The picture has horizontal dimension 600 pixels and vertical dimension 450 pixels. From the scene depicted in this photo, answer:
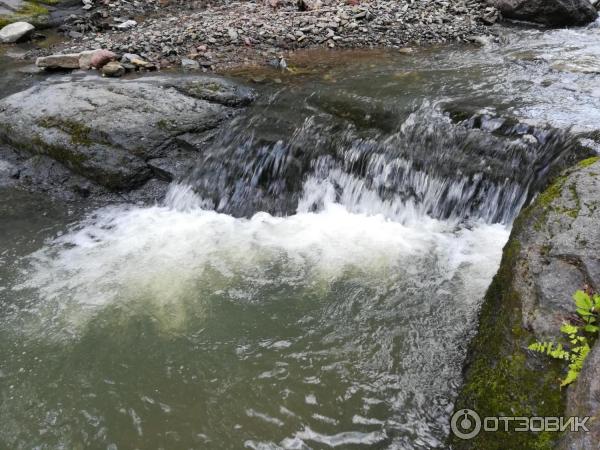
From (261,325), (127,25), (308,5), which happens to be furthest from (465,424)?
(127,25)

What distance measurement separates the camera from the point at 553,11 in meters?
11.6

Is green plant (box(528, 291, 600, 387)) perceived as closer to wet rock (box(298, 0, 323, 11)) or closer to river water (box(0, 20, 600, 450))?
river water (box(0, 20, 600, 450))

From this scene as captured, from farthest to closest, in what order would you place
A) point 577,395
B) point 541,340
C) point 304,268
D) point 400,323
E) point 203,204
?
point 203,204, point 304,268, point 400,323, point 541,340, point 577,395

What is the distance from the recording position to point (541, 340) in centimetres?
323

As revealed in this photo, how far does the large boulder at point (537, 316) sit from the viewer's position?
297 centimetres

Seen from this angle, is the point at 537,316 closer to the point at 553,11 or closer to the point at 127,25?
the point at 553,11

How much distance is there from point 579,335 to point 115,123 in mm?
7464

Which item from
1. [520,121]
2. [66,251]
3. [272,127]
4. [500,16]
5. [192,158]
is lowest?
[66,251]

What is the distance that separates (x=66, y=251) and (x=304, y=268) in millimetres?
3200

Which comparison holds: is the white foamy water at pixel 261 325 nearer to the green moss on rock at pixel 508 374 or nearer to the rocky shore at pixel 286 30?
the green moss on rock at pixel 508 374

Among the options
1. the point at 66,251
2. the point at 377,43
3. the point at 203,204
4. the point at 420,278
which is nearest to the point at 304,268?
the point at 420,278

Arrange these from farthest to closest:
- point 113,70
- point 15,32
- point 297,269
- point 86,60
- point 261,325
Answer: point 15,32
point 86,60
point 113,70
point 297,269
point 261,325

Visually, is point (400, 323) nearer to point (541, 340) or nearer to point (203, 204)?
point (541, 340)

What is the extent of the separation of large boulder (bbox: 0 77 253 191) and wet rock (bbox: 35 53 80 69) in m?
2.16
